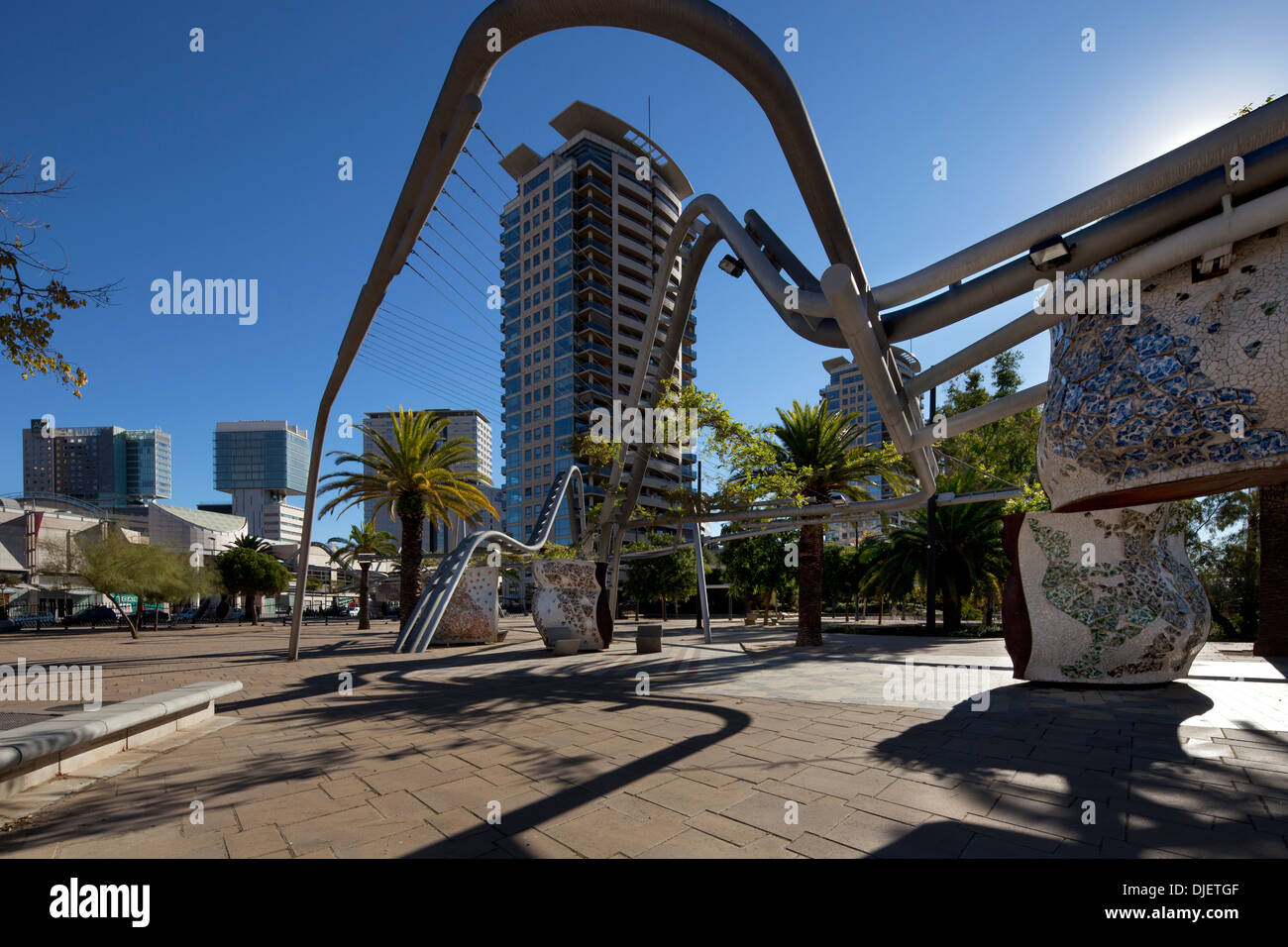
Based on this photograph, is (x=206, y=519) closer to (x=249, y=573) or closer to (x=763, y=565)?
(x=249, y=573)

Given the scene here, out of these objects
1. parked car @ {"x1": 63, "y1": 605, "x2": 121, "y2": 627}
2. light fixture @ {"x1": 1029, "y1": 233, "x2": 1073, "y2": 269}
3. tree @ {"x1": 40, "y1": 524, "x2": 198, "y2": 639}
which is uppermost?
→ light fixture @ {"x1": 1029, "y1": 233, "x2": 1073, "y2": 269}

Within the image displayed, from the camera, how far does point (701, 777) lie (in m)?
5.37

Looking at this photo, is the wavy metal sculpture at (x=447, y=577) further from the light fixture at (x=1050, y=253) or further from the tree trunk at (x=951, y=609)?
the light fixture at (x=1050, y=253)

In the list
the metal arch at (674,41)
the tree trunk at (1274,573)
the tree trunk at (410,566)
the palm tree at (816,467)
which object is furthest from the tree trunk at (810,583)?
the tree trunk at (410,566)

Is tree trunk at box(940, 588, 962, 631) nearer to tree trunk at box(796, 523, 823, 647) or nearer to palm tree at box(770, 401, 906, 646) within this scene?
palm tree at box(770, 401, 906, 646)

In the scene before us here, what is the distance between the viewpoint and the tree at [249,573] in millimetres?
46312

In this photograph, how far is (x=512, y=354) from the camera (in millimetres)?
92688

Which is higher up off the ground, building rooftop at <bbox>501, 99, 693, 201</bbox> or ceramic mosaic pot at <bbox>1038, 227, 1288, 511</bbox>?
building rooftop at <bbox>501, 99, 693, 201</bbox>

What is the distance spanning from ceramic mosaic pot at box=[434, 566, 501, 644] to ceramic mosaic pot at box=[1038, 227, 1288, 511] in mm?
21259

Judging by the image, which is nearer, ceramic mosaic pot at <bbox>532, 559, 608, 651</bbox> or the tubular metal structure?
the tubular metal structure

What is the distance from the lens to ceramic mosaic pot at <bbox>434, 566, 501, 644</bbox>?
77.6 ft

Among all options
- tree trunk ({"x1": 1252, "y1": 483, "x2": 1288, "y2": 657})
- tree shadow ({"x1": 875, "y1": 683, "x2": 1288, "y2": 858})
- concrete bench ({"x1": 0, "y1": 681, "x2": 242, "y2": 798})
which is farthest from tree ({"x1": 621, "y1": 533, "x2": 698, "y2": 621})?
concrete bench ({"x1": 0, "y1": 681, "x2": 242, "y2": 798})

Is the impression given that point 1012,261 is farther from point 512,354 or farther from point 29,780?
point 512,354

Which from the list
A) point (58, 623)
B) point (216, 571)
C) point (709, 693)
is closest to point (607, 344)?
point (216, 571)
